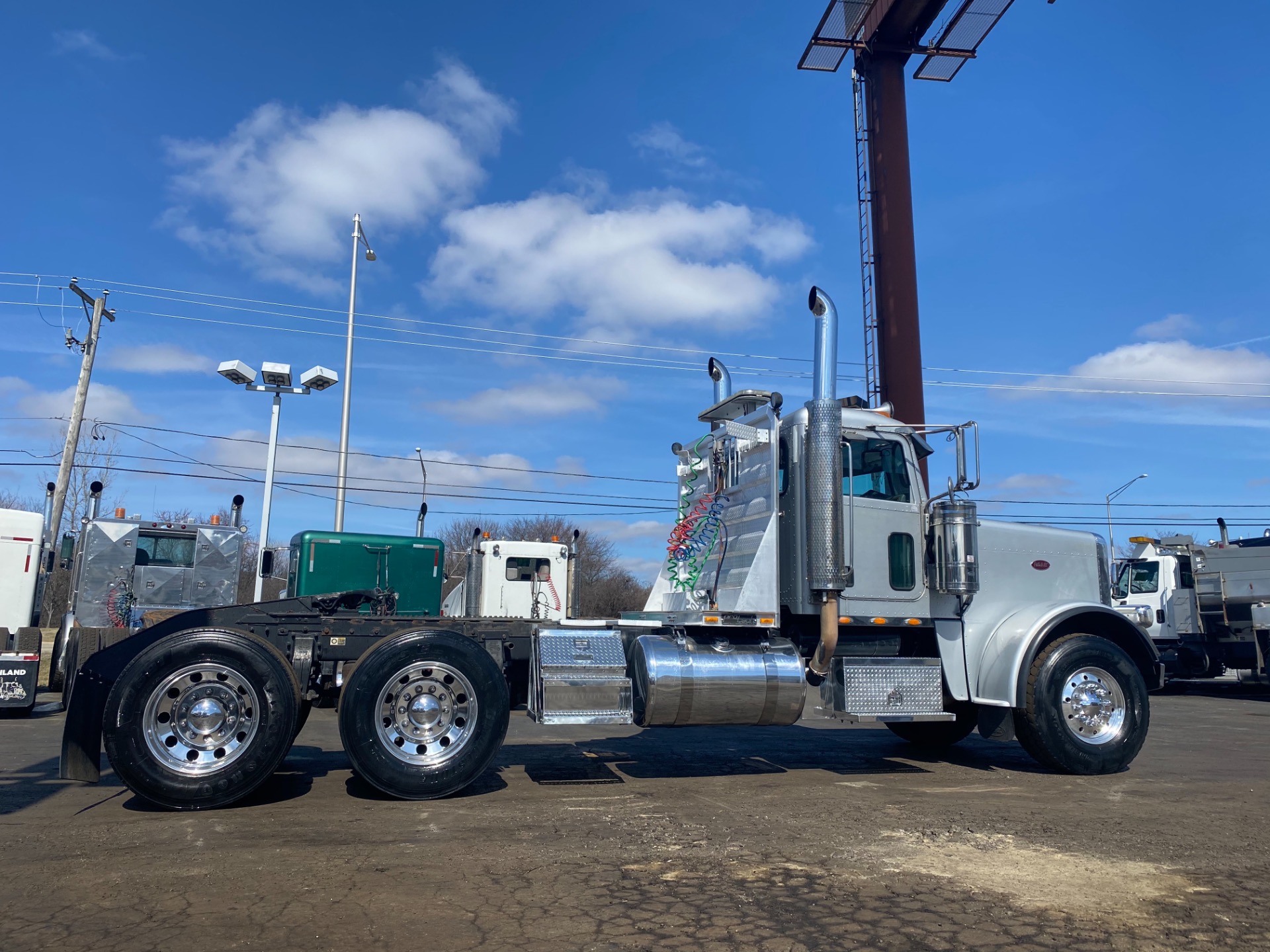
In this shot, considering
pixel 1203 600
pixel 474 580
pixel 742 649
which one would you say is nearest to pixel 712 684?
pixel 742 649

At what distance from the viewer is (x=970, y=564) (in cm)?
880

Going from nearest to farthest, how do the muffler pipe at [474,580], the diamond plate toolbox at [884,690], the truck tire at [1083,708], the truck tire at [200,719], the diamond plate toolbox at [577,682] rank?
1. the truck tire at [200,719]
2. the diamond plate toolbox at [577,682]
3. the diamond plate toolbox at [884,690]
4. the truck tire at [1083,708]
5. the muffler pipe at [474,580]

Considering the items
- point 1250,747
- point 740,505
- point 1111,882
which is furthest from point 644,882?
point 1250,747

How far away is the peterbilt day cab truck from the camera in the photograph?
22.5ft

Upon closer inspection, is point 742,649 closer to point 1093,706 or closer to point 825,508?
point 825,508

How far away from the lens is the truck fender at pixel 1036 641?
343 inches

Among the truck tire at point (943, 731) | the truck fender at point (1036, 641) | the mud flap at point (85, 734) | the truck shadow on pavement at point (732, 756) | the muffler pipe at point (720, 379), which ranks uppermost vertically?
the muffler pipe at point (720, 379)

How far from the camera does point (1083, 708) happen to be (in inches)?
351

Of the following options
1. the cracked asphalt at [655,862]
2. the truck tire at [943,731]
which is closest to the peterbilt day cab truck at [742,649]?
the cracked asphalt at [655,862]

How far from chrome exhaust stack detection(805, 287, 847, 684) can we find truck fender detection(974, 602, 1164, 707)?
157cm

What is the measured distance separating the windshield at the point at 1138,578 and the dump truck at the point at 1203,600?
0.05 ft

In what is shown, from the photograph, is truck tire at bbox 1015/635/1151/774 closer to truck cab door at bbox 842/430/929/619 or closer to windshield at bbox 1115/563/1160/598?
truck cab door at bbox 842/430/929/619

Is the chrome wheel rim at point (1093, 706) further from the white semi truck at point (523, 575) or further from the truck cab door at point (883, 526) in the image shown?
the white semi truck at point (523, 575)

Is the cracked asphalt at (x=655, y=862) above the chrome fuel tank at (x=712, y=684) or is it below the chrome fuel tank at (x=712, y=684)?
below
